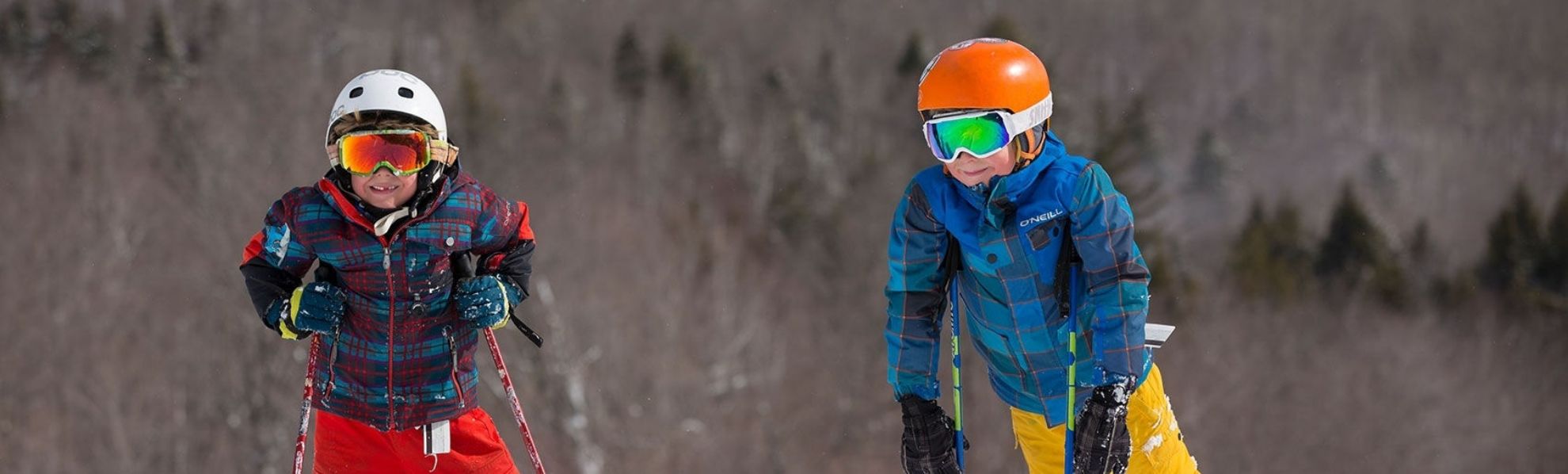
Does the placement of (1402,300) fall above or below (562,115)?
below

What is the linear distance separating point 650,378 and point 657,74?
68.8 ft

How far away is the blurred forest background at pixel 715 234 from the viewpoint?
115ft

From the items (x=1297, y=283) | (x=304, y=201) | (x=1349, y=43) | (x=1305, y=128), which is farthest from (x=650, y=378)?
(x=1349, y=43)

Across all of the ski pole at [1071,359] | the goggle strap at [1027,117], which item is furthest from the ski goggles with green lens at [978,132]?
the ski pole at [1071,359]

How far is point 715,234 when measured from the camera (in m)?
47.6

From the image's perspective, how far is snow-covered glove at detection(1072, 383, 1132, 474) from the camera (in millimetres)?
3857

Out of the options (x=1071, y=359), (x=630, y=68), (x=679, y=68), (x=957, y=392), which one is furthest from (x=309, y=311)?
(x=679, y=68)

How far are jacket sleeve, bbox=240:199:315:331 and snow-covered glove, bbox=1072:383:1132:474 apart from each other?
2.35 m

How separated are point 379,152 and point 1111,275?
2169 mm

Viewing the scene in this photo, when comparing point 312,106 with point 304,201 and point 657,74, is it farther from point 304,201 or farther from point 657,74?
point 304,201

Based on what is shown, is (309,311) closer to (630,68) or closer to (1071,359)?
A: (1071,359)

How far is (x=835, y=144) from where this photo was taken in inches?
2181

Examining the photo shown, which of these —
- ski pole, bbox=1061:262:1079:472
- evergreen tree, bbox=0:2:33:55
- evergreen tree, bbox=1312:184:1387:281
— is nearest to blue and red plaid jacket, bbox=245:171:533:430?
ski pole, bbox=1061:262:1079:472

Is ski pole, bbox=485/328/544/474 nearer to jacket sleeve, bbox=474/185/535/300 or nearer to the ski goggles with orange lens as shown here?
jacket sleeve, bbox=474/185/535/300
